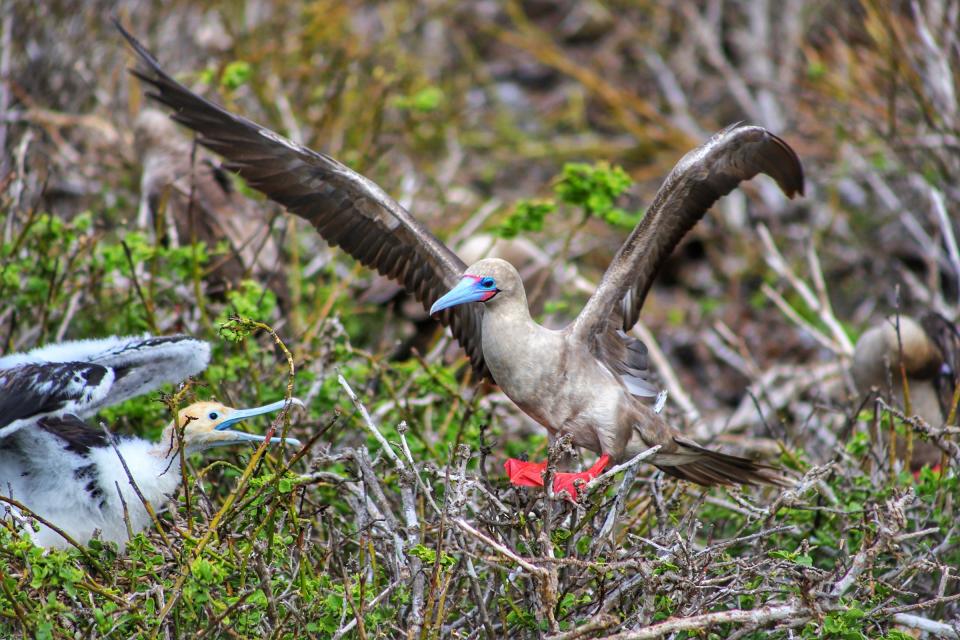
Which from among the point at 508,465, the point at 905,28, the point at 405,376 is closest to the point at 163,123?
the point at 405,376

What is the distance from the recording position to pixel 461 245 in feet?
18.2

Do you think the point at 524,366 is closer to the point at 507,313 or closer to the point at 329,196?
the point at 507,313

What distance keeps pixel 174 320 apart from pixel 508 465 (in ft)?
5.01

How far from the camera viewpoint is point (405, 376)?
3.94 m

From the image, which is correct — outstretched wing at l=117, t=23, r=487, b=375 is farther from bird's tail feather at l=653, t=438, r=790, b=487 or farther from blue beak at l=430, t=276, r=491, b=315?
bird's tail feather at l=653, t=438, r=790, b=487

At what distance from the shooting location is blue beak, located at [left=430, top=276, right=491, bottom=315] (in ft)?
10.1

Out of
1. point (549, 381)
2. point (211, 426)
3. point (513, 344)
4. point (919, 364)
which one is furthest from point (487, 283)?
point (919, 364)

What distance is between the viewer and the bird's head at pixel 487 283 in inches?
123

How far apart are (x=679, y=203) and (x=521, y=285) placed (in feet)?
1.85

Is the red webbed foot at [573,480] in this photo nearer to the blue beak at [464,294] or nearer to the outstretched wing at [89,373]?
the blue beak at [464,294]

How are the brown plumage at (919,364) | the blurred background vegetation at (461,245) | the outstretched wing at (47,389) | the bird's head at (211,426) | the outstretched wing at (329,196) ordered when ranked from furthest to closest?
the brown plumage at (919,364), the outstretched wing at (329,196), the bird's head at (211,426), the outstretched wing at (47,389), the blurred background vegetation at (461,245)

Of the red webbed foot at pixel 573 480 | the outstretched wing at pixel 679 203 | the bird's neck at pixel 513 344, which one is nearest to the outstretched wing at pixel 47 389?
the bird's neck at pixel 513 344

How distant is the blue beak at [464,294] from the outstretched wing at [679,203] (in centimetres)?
34

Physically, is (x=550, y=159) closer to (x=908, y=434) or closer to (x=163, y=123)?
(x=163, y=123)
